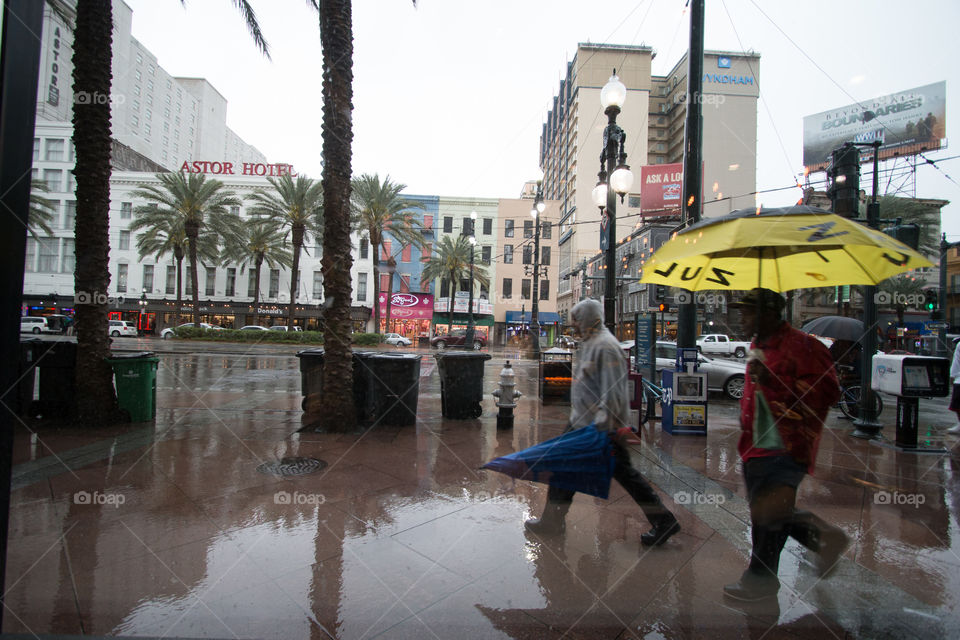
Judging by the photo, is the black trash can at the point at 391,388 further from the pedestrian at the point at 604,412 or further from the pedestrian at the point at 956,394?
the pedestrian at the point at 956,394

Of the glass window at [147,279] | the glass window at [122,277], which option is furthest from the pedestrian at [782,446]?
the glass window at [122,277]

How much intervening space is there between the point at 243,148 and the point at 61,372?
92.6 m

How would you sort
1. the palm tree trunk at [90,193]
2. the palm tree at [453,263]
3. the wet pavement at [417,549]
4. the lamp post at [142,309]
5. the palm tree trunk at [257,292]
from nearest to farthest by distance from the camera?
the wet pavement at [417,549] < the palm tree trunk at [90,193] < the palm tree trunk at [257,292] < the palm tree at [453,263] < the lamp post at [142,309]

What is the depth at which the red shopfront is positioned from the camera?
139ft

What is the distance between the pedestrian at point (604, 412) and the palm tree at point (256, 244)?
30266mm

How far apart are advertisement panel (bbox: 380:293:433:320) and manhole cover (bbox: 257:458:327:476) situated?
37433mm

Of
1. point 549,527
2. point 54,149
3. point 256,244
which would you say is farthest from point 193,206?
point 549,527

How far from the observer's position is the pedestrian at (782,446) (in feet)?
8.46

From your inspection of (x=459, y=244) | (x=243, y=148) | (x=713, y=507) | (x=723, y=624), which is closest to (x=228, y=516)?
(x=723, y=624)

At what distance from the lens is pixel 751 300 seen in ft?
9.47

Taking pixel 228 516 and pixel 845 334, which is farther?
pixel 845 334

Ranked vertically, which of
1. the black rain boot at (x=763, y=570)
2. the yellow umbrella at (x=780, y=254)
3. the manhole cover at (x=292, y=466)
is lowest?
the manhole cover at (x=292, y=466)

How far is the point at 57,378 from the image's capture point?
6.80m

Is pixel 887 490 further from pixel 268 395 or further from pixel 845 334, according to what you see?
pixel 268 395
